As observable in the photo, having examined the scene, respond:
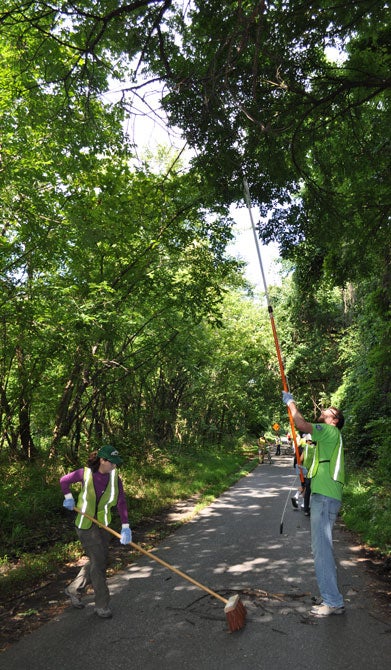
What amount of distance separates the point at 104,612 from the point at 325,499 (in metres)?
2.57

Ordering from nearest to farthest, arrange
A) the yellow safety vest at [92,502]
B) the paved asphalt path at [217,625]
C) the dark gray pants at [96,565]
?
1. the paved asphalt path at [217,625]
2. the dark gray pants at [96,565]
3. the yellow safety vest at [92,502]

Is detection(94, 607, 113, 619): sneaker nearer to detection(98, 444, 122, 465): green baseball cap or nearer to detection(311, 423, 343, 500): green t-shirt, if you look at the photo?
detection(98, 444, 122, 465): green baseball cap

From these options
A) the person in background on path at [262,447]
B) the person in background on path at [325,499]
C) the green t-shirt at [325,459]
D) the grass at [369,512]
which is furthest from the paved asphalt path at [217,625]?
the person in background on path at [262,447]

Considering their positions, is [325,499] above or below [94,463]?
below

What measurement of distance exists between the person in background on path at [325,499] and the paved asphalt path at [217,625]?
198 mm

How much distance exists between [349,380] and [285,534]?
11.1 metres

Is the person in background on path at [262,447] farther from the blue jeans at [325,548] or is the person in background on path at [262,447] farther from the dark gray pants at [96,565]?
the dark gray pants at [96,565]

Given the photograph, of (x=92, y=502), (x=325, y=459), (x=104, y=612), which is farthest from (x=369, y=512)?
(x=92, y=502)

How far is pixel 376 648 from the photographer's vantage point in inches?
141

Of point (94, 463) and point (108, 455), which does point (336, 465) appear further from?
point (94, 463)

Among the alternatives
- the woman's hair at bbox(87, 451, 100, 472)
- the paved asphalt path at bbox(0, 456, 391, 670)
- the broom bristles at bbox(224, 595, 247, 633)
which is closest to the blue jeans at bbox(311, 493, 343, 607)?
the paved asphalt path at bbox(0, 456, 391, 670)

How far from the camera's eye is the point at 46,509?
8.34 m

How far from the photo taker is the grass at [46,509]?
6.12 metres

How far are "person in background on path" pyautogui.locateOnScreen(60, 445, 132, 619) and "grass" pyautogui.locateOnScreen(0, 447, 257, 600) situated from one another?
1.27m
